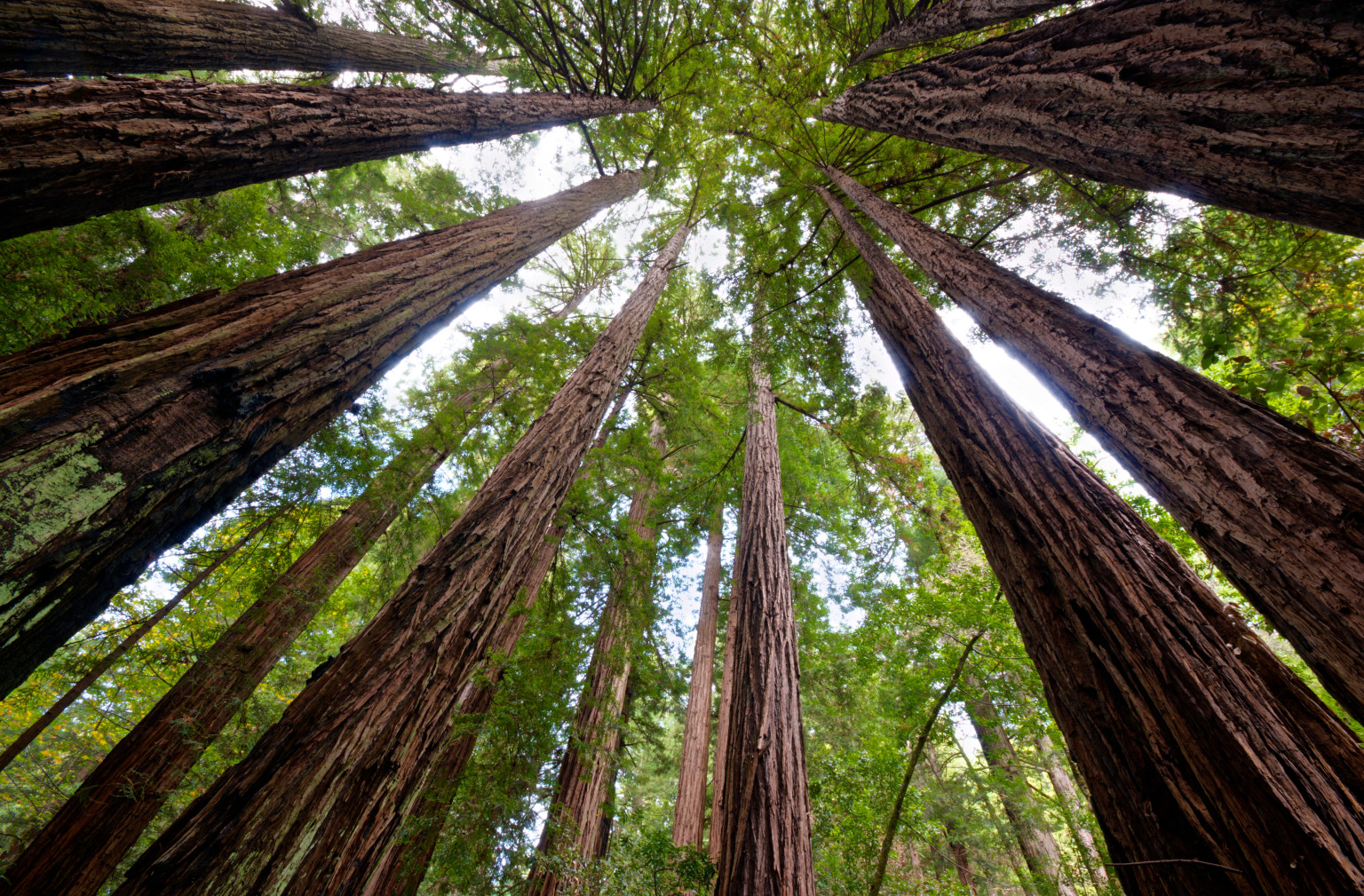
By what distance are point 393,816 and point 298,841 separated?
344 millimetres

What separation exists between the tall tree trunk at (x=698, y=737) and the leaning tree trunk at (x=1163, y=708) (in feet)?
15.9

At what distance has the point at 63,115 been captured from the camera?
5.03ft

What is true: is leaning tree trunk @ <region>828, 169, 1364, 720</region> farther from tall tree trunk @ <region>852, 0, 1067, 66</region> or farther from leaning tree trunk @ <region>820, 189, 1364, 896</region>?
tall tree trunk @ <region>852, 0, 1067, 66</region>

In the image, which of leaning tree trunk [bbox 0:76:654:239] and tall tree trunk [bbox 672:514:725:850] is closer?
leaning tree trunk [bbox 0:76:654:239]

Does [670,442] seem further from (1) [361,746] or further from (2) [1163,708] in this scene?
(2) [1163,708]

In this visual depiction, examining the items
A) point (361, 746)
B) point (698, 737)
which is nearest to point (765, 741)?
point (361, 746)

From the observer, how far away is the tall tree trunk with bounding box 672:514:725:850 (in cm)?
580

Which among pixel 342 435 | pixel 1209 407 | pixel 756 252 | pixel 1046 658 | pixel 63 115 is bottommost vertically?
pixel 1046 658

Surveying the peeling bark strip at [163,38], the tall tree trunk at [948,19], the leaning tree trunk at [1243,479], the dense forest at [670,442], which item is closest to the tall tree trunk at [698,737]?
the dense forest at [670,442]

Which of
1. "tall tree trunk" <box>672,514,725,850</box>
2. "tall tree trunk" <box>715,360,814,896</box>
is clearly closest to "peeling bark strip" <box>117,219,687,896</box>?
"tall tree trunk" <box>715,360,814,896</box>

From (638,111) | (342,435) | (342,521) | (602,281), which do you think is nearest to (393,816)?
(342,435)

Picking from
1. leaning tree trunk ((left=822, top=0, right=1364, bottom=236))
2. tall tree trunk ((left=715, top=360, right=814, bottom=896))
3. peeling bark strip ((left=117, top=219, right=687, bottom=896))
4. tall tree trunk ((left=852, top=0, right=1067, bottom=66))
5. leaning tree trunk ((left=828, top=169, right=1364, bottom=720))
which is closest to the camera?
leaning tree trunk ((left=828, top=169, right=1364, bottom=720))

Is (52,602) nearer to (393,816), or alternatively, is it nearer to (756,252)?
(393,816)

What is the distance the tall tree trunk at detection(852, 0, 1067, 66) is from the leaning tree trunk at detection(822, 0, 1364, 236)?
616 millimetres
